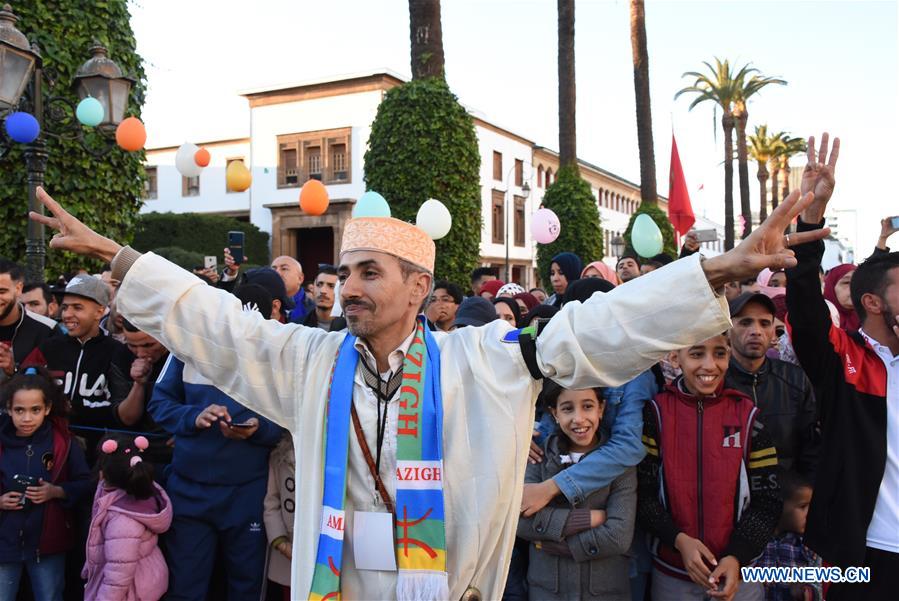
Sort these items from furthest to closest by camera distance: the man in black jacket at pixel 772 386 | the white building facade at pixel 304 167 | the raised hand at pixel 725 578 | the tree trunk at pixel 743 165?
1. the white building facade at pixel 304 167
2. the tree trunk at pixel 743 165
3. the man in black jacket at pixel 772 386
4. the raised hand at pixel 725 578

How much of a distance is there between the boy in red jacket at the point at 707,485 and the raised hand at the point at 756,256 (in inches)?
52.8

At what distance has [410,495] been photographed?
2.12 m

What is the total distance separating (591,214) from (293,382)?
42.2ft

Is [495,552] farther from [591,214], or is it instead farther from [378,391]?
[591,214]

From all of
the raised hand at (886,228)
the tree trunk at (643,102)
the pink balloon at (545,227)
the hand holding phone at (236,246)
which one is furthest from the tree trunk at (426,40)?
the tree trunk at (643,102)

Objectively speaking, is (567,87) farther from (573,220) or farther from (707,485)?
(707,485)

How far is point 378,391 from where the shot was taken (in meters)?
2.32

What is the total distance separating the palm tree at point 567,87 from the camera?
14727mm

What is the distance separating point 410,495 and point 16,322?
4178mm

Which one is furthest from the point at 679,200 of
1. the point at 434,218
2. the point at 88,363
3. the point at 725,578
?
the point at 88,363

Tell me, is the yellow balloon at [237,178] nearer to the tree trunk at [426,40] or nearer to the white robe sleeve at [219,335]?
the tree trunk at [426,40]

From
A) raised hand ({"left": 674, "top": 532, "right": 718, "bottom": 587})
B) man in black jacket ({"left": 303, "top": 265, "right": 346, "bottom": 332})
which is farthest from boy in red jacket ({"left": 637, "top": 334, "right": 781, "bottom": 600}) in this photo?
man in black jacket ({"left": 303, "top": 265, "right": 346, "bottom": 332})

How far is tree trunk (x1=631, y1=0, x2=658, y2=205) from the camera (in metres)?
17.7

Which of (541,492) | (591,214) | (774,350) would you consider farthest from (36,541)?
(591,214)
